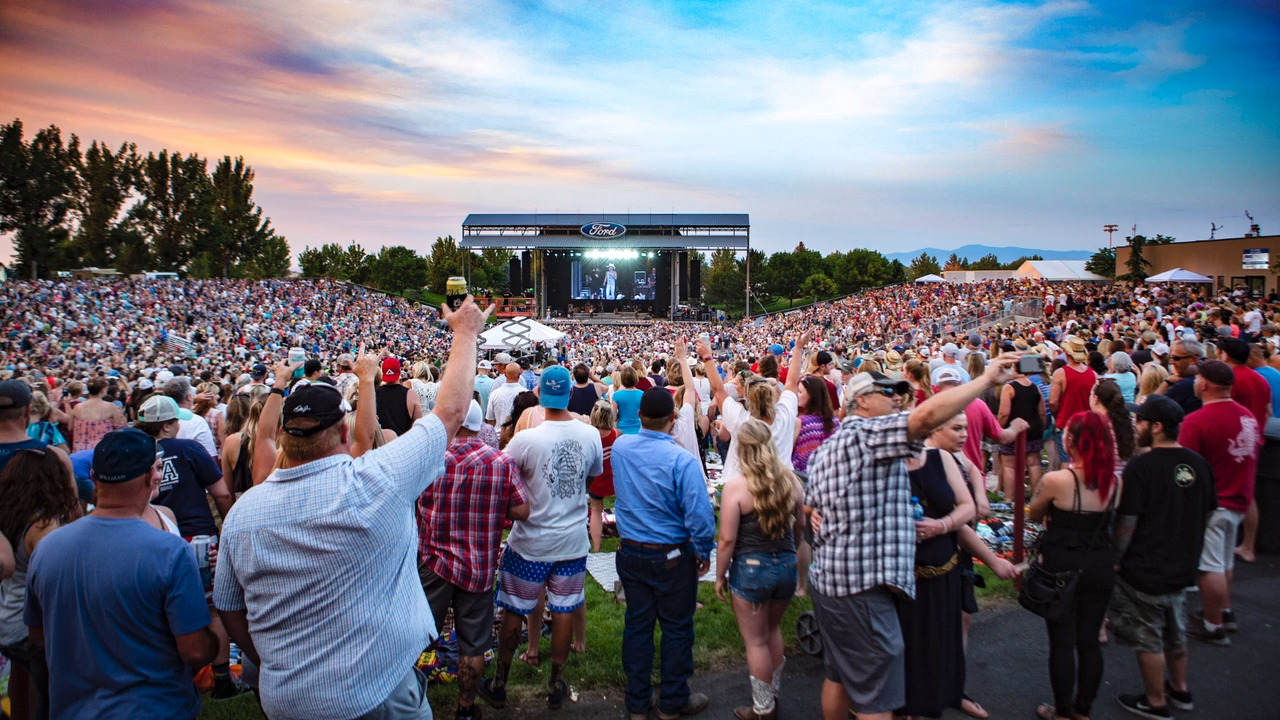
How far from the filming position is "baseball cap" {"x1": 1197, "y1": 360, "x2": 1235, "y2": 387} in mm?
4574

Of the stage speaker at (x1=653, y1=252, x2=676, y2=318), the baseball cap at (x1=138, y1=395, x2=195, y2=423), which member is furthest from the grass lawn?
the stage speaker at (x1=653, y1=252, x2=676, y2=318)

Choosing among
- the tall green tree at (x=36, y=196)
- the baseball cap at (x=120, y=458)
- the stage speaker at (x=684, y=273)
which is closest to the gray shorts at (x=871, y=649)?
the baseball cap at (x=120, y=458)

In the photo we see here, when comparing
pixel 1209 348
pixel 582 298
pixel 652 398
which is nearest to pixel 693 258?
pixel 582 298

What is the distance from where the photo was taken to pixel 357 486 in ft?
6.66

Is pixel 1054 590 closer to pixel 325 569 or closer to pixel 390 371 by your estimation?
pixel 325 569

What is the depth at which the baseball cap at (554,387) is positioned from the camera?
392 cm

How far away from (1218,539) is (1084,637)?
6.31 ft

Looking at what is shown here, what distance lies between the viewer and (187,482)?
159 inches

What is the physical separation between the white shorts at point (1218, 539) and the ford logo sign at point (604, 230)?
48.8 m

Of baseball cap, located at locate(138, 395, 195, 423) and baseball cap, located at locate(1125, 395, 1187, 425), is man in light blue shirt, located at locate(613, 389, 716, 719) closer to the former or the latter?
baseball cap, located at locate(1125, 395, 1187, 425)

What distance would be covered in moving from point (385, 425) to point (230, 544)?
159 inches

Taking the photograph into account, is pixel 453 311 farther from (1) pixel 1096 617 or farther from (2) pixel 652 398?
(1) pixel 1096 617

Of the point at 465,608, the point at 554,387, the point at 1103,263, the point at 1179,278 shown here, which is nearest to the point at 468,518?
the point at 465,608

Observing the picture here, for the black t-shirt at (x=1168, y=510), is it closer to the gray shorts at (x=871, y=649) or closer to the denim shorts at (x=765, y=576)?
the gray shorts at (x=871, y=649)
